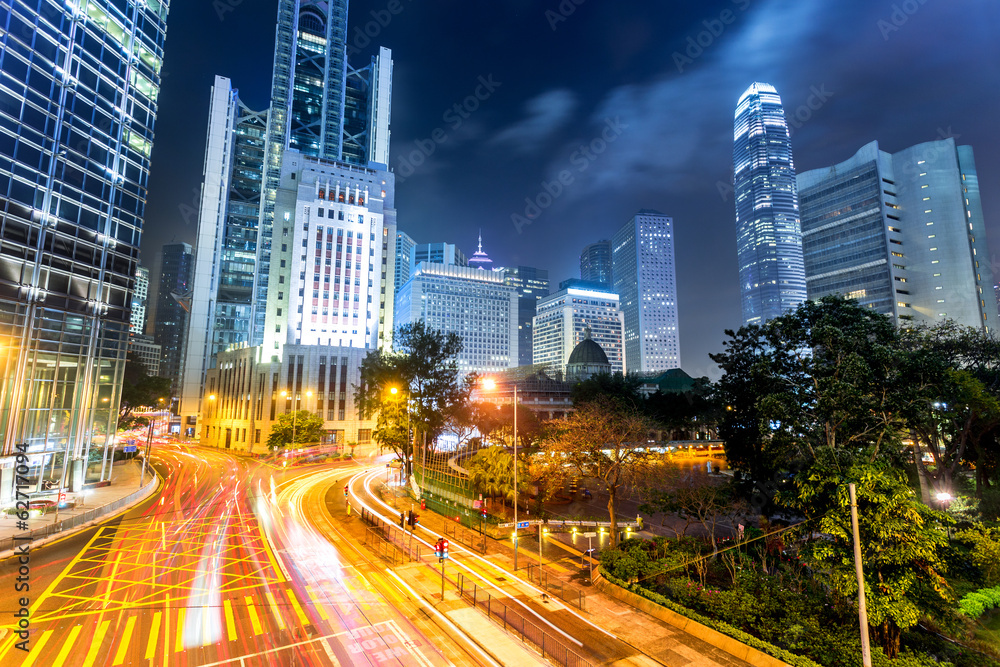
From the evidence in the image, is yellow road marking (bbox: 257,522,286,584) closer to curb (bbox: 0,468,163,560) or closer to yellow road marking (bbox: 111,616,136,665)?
yellow road marking (bbox: 111,616,136,665)

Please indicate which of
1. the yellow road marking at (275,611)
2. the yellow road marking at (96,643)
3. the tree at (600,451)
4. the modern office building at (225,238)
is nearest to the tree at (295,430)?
the modern office building at (225,238)

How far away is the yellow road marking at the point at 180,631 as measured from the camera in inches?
631

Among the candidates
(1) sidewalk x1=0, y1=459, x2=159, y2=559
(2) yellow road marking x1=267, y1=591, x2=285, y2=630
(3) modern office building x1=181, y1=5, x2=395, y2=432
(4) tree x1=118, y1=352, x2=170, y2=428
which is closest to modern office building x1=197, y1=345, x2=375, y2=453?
(4) tree x1=118, y1=352, x2=170, y2=428

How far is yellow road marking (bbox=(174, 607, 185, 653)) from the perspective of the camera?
16.0m

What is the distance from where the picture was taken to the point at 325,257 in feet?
312

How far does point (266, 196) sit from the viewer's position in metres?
120

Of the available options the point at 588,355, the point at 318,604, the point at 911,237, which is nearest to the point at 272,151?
the point at 588,355

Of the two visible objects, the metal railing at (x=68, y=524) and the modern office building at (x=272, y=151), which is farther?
the modern office building at (x=272, y=151)

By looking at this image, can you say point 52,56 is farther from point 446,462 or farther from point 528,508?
point 528,508

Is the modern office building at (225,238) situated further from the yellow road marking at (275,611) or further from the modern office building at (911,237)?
the modern office building at (911,237)

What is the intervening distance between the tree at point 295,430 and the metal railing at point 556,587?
54098 mm

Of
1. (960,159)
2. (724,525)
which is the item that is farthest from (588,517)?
(960,159)

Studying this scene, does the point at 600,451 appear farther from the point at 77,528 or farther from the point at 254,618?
the point at 77,528

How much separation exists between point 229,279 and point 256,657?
124 m
